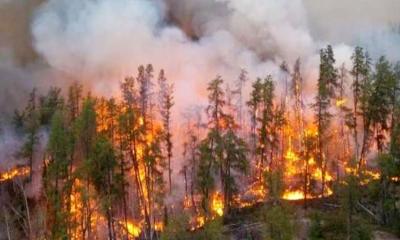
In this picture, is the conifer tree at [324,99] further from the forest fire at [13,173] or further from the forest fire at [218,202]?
the forest fire at [13,173]

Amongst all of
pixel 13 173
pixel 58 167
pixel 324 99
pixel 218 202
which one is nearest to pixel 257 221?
pixel 218 202

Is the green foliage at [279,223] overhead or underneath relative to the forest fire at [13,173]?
underneath

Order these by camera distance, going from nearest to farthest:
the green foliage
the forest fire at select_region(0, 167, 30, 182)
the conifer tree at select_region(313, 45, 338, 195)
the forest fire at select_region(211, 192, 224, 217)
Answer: the green foliage → the conifer tree at select_region(313, 45, 338, 195) → the forest fire at select_region(211, 192, 224, 217) → the forest fire at select_region(0, 167, 30, 182)

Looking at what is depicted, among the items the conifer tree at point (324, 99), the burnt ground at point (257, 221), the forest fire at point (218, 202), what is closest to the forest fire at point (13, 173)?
the forest fire at point (218, 202)

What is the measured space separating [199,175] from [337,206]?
42.0 ft

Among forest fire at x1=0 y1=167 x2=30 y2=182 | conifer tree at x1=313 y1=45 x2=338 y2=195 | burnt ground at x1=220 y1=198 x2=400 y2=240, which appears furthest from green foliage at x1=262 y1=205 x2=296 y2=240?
forest fire at x1=0 y1=167 x2=30 y2=182

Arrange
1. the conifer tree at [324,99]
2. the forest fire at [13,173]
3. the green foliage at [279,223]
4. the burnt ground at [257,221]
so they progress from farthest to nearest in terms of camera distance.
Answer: the forest fire at [13,173] < the conifer tree at [324,99] < the burnt ground at [257,221] < the green foliage at [279,223]

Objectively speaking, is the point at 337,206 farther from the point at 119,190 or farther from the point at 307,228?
the point at 119,190

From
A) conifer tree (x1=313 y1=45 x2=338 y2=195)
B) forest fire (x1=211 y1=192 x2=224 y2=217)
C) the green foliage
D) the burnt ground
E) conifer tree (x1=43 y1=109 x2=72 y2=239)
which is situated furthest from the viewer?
forest fire (x1=211 y1=192 x2=224 y2=217)

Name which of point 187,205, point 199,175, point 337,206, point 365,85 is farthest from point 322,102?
point 187,205

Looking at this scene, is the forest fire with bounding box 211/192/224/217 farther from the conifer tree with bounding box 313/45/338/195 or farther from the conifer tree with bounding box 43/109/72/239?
the conifer tree with bounding box 43/109/72/239

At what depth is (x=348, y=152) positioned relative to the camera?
65812mm

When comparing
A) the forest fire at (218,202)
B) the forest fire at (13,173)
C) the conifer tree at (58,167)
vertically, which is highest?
the forest fire at (13,173)

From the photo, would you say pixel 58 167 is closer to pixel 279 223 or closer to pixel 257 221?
pixel 257 221
